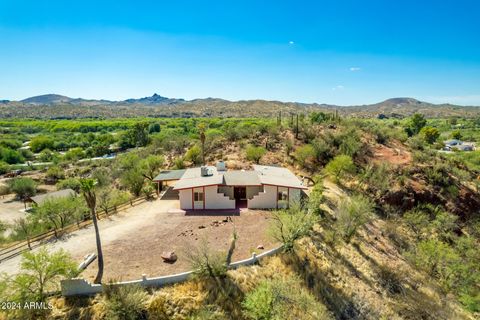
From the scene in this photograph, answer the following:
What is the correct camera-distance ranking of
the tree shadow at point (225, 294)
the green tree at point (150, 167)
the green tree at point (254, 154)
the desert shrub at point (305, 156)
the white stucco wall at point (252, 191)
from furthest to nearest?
1. the desert shrub at point (305, 156)
2. the green tree at point (254, 154)
3. the green tree at point (150, 167)
4. the white stucco wall at point (252, 191)
5. the tree shadow at point (225, 294)

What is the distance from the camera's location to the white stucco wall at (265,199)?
2622 cm

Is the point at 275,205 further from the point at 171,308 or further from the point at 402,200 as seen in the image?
the point at 402,200

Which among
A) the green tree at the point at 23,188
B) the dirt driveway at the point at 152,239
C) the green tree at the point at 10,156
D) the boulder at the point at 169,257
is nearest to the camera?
the dirt driveway at the point at 152,239

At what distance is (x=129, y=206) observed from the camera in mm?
Result: 28094

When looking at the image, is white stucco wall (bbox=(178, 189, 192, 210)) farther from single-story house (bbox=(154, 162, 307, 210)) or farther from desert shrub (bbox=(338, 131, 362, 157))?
desert shrub (bbox=(338, 131, 362, 157))

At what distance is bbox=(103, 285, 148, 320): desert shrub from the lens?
43.2ft

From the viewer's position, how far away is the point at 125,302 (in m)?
13.4

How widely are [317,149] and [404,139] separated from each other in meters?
23.5

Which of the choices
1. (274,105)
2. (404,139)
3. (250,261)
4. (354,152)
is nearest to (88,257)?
(250,261)

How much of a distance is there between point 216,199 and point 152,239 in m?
7.17

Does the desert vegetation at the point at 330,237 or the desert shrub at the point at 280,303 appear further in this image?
the desert vegetation at the point at 330,237

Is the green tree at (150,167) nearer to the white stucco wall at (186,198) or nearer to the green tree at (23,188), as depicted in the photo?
the white stucco wall at (186,198)

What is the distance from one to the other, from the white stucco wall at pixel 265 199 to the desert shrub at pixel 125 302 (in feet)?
44.0

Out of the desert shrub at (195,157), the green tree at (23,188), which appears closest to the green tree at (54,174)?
the green tree at (23,188)
